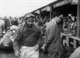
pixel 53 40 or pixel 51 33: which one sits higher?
pixel 51 33

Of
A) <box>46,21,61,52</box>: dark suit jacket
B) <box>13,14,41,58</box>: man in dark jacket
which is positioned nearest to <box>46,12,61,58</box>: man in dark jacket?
<box>46,21,61,52</box>: dark suit jacket

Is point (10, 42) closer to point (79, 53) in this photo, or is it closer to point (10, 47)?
point (10, 47)

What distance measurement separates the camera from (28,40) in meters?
4.00

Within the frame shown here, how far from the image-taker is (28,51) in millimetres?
3912

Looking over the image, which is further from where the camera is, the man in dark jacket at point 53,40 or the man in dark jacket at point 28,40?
the man in dark jacket at point 53,40

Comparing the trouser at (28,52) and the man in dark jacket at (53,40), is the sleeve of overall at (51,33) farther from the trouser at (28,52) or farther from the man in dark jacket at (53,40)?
the trouser at (28,52)

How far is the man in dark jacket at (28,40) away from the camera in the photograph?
3918 mm

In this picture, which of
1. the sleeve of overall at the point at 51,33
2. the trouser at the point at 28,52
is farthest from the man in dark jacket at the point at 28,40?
the sleeve of overall at the point at 51,33

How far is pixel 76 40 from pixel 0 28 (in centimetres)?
417

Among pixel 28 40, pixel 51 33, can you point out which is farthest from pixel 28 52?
pixel 51 33

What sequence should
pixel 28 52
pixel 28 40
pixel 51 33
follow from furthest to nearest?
pixel 51 33, pixel 28 40, pixel 28 52

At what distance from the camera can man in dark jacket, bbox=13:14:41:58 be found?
3.92 m

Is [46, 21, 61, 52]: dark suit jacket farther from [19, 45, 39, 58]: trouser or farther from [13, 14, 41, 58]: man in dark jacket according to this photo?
[19, 45, 39, 58]: trouser

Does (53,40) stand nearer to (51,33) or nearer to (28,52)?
(51,33)
